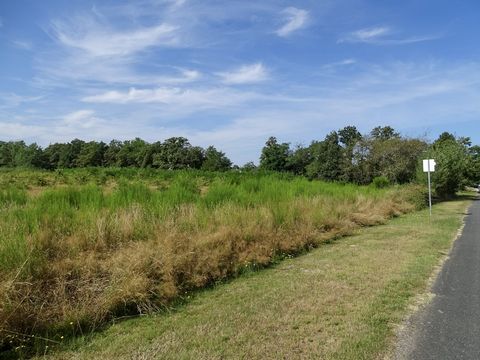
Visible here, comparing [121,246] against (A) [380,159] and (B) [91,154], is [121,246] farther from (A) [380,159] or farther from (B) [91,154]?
(B) [91,154]

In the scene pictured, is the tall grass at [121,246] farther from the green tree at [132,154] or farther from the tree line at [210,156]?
the green tree at [132,154]

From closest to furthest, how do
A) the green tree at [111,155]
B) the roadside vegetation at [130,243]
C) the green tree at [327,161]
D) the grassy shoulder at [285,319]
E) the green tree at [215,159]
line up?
the grassy shoulder at [285,319] → the roadside vegetation at [130,243] → the green tree at [327,161] → the green tree at [215,159] → the green tree at [111,155]

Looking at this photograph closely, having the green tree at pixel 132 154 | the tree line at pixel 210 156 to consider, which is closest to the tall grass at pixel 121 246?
the tree line at pixel 210 156

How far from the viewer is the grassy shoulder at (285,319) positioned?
461cm

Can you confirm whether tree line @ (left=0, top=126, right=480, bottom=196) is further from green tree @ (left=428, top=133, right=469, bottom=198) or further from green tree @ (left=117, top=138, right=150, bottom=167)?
green tree @ (left=428, top=133, right=469, bottom=198)

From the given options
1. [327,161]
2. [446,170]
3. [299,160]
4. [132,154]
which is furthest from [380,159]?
[132,154]

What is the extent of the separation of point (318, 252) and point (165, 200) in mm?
4215

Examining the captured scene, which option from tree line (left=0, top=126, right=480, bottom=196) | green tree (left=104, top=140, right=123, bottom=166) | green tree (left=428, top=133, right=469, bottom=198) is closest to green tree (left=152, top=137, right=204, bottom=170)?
tree line (left=0, top=126, right=480, bottom=196)

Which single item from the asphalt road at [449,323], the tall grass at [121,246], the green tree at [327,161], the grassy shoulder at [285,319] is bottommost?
the asphalt road at [449,323]

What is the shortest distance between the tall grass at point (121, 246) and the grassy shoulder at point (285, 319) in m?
0.41

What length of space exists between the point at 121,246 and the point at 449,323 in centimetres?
530

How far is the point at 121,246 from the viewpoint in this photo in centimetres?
731

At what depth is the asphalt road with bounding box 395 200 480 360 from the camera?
4.66 m

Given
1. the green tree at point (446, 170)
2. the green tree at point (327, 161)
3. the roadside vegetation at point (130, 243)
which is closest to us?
the roadside vegetation at point (130, 243)
